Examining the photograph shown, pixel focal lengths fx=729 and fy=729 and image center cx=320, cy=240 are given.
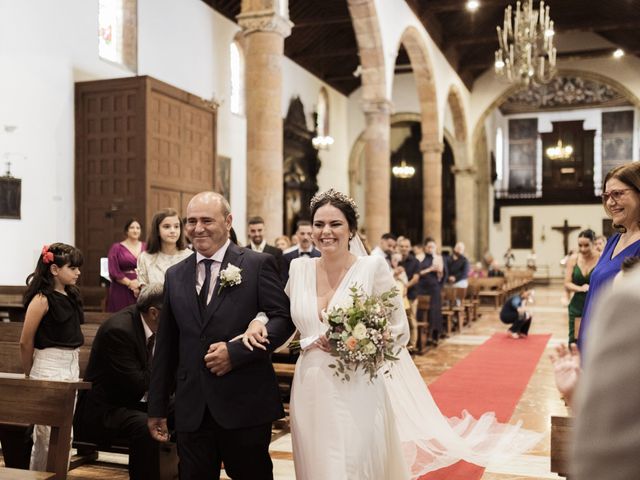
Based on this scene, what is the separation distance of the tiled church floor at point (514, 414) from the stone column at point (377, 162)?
346 cm

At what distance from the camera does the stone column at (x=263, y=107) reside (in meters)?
10.9

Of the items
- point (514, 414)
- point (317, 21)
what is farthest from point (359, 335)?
point (317, 21)

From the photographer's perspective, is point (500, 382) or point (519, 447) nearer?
point (519, 447)

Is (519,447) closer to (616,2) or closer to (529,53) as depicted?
(529,53)

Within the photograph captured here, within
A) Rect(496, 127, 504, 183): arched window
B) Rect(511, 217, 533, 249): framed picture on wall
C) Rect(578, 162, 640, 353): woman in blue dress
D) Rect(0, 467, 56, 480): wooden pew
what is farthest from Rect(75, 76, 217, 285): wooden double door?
Rect(496, 127, 504, 183): arched window

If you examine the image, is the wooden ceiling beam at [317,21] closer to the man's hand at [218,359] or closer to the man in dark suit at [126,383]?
the man in dark suit at [126,383]

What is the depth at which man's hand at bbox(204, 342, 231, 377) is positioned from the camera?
2.94 meters

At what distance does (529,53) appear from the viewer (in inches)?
653

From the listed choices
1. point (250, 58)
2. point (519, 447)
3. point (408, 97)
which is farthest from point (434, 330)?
point (408, 97)

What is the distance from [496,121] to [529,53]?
18199mm

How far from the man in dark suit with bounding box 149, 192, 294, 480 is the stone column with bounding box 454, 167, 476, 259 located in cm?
2407

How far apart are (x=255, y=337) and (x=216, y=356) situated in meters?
0.17

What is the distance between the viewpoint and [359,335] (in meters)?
3.26

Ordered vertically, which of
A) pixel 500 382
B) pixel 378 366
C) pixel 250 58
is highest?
pixel 250 58
